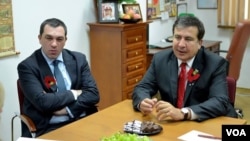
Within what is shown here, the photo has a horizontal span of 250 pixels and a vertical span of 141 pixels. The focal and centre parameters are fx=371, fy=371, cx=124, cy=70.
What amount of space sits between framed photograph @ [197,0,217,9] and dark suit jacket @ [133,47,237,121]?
3517 mm

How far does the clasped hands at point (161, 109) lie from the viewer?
197 centimetres

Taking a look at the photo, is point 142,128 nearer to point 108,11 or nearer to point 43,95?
point 43,95

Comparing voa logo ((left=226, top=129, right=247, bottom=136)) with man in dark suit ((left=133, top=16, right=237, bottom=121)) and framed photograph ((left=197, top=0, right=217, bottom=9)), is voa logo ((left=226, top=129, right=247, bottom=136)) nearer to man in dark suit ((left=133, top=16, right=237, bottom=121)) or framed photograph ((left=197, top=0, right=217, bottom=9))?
man in dark suit ((left=133, top=16, right=237, bottom=121))

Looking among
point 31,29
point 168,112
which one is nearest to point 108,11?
point 31,29

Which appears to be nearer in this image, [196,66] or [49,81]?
[196,66]

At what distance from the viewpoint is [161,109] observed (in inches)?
78.7

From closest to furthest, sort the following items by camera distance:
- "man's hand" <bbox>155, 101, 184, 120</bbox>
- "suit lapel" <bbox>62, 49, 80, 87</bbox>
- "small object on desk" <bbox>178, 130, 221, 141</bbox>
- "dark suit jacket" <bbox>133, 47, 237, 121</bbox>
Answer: "small object on desk" <bbox>178, 130, 221, 141</bbox>
"man's hand" <bbox>155, 101, 184, 120</bbox>
"dark suit jacket" <bbox>133, 47, 237, 121</bbox>
"suit lapel" <bbox>62, 49, 80, 87</bbox>

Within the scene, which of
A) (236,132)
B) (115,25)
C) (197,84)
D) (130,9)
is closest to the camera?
(236,132)

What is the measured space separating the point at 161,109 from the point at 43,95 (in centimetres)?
85

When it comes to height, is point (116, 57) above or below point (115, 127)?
above

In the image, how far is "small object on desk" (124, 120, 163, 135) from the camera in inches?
71.0

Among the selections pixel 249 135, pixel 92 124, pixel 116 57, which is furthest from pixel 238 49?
pixel 249 135

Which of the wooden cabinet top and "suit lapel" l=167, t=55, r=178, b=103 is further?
the wooden cabinet top

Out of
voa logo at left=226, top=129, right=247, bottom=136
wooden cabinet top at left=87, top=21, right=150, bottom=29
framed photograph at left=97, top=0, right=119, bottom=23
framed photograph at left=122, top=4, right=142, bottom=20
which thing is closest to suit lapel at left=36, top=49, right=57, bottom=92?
wooden cabinet top at left=87, top=21, right=150, bottom=29
